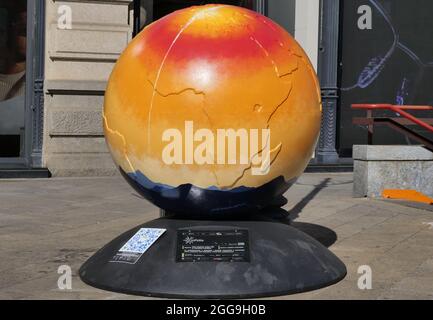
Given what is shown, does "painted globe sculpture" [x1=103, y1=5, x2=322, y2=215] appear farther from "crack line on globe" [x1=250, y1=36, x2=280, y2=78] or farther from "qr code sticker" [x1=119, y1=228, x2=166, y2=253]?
"qr code sticker" [x1=119, y1=228, x2=166, y2=253]

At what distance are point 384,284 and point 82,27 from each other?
9.46m

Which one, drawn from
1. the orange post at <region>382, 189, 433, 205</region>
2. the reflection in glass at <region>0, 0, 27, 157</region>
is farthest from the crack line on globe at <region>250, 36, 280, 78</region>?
the reflection in glass at <region>0, 0, 27, 157</region>

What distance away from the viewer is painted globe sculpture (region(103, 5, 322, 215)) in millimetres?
4211

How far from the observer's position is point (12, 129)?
13.1 metres

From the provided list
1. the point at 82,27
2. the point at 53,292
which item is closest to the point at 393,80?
the point at 82,27

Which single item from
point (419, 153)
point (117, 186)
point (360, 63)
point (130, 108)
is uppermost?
point (360, 63)

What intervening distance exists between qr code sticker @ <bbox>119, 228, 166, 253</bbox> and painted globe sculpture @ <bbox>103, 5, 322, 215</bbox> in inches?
8.5

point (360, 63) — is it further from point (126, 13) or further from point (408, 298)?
point (408, 298)

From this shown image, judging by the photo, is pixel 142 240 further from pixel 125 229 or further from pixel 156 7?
pixel 156 7

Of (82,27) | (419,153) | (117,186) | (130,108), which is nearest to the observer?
(130,108)

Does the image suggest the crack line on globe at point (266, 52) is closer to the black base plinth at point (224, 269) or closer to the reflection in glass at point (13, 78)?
the black base plinth at point (224, 269)

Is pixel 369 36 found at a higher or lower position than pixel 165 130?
higher

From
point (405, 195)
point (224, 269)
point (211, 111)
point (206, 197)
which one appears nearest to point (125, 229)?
point (206, 197)
